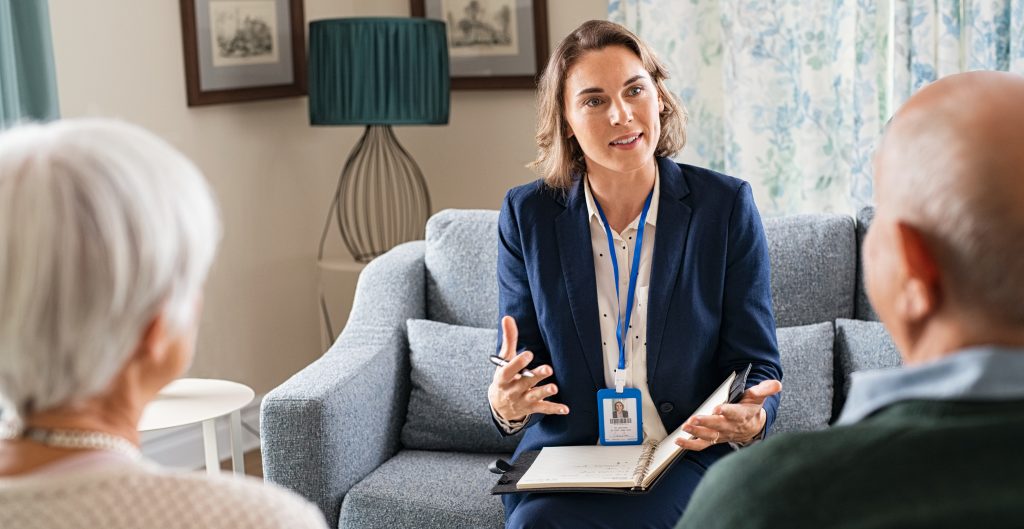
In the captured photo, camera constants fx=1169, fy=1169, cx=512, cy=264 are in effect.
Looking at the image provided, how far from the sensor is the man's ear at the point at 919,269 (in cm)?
107

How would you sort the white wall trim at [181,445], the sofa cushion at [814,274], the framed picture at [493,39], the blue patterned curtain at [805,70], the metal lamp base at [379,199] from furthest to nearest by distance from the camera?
the metal lamp base at [379,199] → the framed picture at [493,39] → the white wall trim at [181,445] → the blue patterned curtain at [805,70] → the sofa cushion at [814,274]

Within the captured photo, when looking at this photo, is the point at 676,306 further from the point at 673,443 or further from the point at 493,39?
the point at 493,39

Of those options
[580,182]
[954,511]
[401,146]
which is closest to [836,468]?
[954,511]

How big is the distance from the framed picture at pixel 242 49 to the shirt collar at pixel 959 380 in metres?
3.33

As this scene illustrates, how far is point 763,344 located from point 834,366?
1.50 feet

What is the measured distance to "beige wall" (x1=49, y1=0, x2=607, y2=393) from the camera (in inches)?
147

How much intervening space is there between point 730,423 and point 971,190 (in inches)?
47.9

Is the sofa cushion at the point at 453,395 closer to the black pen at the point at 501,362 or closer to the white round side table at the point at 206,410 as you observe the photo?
the white round side table at the point at 206,410

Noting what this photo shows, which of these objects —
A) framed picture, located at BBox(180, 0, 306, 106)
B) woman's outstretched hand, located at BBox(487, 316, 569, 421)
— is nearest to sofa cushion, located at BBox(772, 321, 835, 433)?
woman's outstretched hand, located at BBox(487, 316, 569, 421)

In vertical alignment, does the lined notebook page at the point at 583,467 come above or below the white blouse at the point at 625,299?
below

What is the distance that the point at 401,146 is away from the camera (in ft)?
15.2

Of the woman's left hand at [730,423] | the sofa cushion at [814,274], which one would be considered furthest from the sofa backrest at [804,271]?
A: the woman's left hand at [730,423]

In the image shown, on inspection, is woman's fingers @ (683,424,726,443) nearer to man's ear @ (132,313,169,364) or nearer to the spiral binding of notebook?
the spiral binding of notebook

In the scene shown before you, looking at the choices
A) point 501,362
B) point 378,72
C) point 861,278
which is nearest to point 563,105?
point 501,362
